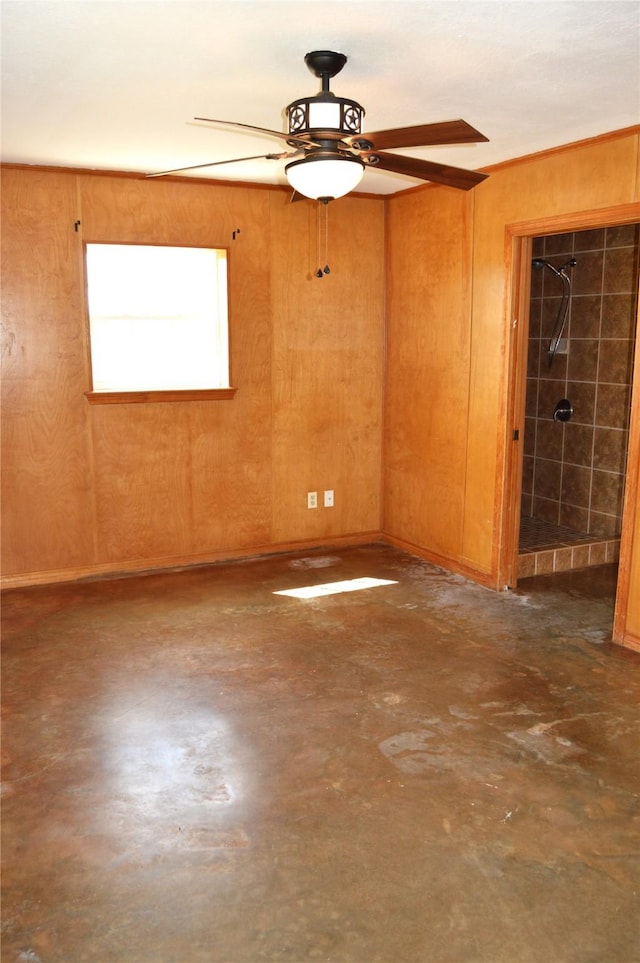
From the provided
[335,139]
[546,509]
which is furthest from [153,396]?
[546,509]

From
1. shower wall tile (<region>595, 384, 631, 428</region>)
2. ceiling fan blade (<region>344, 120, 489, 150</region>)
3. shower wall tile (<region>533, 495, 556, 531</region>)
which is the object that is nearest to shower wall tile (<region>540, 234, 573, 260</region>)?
shower wall tile (<region>595, 384, 631, 428</region>)

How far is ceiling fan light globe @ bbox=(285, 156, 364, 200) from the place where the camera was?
2.47 m

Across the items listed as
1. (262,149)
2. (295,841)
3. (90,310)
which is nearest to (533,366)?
(262,149)

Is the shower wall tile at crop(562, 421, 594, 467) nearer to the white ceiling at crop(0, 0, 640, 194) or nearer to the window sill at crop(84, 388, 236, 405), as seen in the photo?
the white ceiling at crop(0, 0, 640, 194)

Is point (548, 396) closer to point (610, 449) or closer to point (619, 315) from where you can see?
point (610, 449)

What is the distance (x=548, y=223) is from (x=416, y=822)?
312 centimetres

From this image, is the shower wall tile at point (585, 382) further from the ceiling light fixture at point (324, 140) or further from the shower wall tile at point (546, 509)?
the ceiling light fixture at point (324, 140)

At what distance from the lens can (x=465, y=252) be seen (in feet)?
15.4

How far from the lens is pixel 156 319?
4859 millimetres

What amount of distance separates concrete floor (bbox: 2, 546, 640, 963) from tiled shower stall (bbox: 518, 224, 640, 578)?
1166mm

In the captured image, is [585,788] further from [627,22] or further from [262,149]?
[262,149]

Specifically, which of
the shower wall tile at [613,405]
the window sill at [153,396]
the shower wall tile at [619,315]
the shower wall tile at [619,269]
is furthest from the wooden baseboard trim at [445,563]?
the shower wall tile at [619,269]

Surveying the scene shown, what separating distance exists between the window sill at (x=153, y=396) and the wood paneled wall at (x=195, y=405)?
0.05m

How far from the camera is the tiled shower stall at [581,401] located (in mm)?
5152
